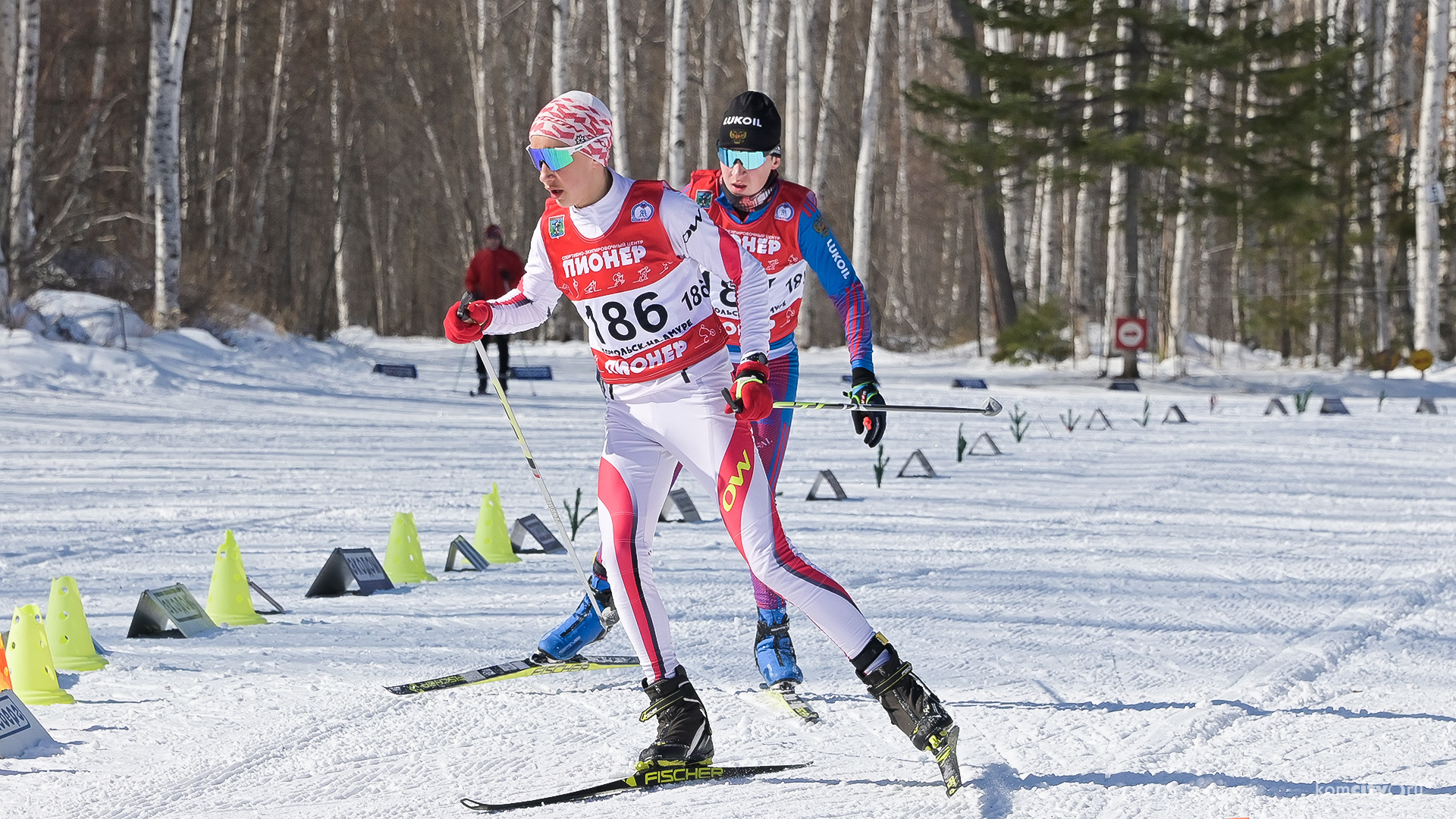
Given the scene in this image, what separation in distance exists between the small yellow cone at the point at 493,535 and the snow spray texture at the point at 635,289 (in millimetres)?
3135

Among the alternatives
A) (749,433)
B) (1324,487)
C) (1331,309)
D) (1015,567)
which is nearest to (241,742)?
(749,433)

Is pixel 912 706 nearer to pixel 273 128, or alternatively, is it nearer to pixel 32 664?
pixel 32 664

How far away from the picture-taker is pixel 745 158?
4.86 m

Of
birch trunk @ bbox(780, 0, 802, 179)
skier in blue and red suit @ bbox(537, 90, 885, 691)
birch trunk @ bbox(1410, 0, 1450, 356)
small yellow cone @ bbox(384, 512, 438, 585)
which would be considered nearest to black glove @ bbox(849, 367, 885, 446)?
skier in blue and red suit @ bbox(537, 90, 885, 691)

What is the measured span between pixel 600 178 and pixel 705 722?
1616mm

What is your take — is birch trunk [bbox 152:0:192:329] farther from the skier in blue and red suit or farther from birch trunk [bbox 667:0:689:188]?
the skier in blue and red suit

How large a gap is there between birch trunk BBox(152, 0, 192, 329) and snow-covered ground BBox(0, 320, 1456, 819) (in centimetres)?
477

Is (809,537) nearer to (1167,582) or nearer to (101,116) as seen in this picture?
(1167,582)

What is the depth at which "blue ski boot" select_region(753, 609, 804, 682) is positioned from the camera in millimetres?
4652

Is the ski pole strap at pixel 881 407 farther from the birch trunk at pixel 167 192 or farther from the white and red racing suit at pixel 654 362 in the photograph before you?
the birch trunk at pixel 167 192

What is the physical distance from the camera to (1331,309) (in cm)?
2927

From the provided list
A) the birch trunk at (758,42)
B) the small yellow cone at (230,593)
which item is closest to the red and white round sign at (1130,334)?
the birch trunk at (758,42)

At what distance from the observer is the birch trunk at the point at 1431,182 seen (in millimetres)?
21188

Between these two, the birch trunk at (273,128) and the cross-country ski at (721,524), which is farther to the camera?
the birch trunk at (273,128)
